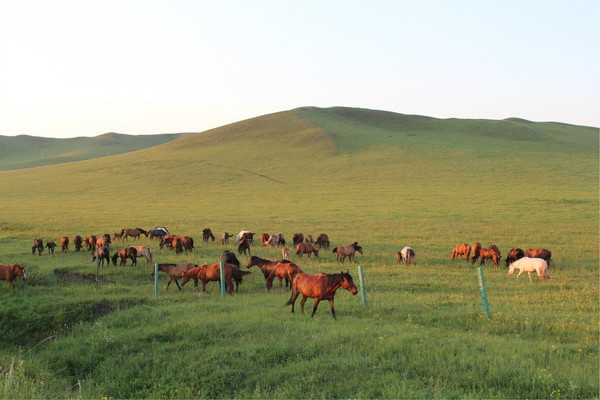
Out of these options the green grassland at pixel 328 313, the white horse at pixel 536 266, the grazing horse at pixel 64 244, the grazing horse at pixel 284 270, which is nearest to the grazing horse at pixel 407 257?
the green grassland at pixel 328 313

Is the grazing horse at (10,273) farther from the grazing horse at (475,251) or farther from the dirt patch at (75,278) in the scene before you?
the grazing horse at (475,251)

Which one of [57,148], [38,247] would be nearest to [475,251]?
[38,247]

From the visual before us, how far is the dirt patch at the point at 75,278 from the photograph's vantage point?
15.9 m

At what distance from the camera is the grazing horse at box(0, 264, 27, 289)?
45.5ft

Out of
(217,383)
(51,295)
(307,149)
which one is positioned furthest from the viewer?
(307,149)

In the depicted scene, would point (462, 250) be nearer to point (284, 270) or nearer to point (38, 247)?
point (284, 270)

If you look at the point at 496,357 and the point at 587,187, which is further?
the point at 587,187

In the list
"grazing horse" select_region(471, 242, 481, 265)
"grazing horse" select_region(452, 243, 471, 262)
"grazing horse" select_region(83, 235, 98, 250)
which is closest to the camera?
"grazing horse" select_region(471, 242, 481, 265)

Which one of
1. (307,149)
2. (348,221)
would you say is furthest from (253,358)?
(307,149)

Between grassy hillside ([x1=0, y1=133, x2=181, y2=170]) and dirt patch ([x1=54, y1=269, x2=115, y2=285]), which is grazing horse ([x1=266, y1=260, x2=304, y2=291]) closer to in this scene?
dirt patch ([x1=54, y1=269, x2=115, y2=285])

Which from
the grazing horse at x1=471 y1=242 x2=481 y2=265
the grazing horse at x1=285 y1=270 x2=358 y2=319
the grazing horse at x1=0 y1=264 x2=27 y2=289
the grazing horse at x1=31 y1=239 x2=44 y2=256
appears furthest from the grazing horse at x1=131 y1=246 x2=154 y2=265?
the grazing horse at x1=471 y1=242 x2=481 y2=265

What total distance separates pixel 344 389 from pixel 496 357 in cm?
276

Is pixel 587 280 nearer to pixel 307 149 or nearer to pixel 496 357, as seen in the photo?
pixel 496 357

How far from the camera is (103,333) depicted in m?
9.70
